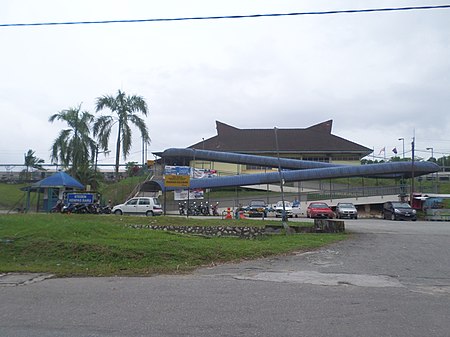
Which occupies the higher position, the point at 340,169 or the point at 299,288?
the point at 340,169

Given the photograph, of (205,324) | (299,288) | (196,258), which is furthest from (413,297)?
(196,258)

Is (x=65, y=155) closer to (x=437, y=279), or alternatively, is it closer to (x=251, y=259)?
(x=251, y=259)

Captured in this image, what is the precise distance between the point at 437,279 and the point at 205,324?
644 cm

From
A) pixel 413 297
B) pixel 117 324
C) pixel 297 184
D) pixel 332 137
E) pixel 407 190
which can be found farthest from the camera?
pixel 332 137

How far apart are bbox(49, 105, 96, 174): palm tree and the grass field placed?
31.8m

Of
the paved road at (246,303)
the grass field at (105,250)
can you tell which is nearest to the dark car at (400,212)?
the grass field at (105,250)

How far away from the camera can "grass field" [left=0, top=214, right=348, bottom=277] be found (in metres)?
11.2

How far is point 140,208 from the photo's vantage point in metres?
33.3

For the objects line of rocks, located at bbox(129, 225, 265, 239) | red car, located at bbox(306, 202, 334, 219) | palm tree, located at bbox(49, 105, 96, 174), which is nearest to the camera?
line of rocks, located at bbox(129, 225, 265, 239)

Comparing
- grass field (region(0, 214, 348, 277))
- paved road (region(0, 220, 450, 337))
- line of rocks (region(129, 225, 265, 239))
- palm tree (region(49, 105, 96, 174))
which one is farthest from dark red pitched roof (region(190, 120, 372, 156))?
paved road (region(0, 220, 450, 337))

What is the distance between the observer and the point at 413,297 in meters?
7.93

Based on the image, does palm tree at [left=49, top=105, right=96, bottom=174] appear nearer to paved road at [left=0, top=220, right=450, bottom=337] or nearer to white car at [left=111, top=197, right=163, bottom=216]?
white car at [left=111, top=197, right=163, bottom=216]

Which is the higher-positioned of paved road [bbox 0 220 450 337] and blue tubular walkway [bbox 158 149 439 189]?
blue tubular walkway [bbox 158 149 439 189]

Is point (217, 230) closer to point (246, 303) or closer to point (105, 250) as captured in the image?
point (105, 250)
